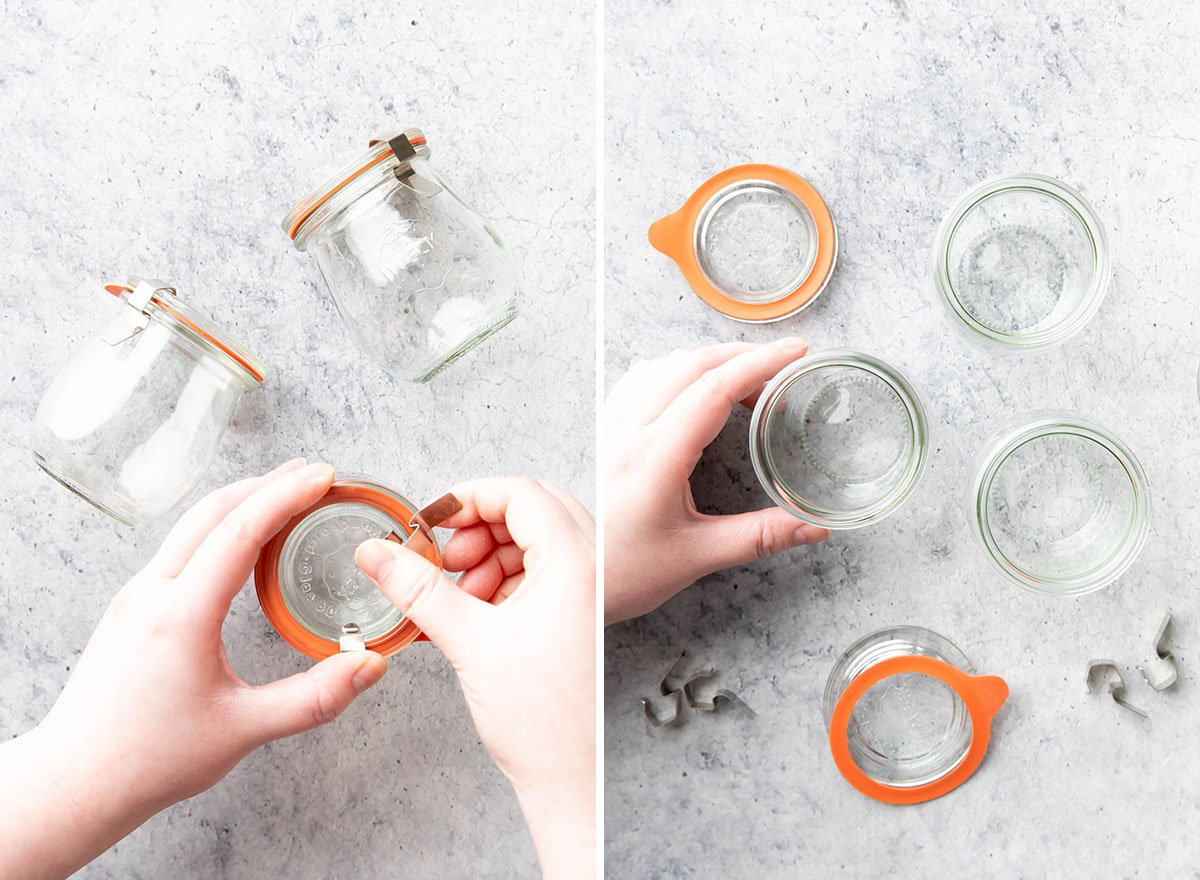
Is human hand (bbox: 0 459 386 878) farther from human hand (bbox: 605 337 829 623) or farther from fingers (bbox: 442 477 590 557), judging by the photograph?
human hand (bbox: 605 337 829 623)

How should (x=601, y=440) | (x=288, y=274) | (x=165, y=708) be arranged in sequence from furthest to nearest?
1. (x=288, y=274)
2. (x=165, y=708)
3. (x=601, y=440)

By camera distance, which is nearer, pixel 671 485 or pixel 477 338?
pixel 671 485

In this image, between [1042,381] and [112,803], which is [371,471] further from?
[1042,381]

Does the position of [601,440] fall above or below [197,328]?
below

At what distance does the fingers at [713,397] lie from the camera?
616 millimetres

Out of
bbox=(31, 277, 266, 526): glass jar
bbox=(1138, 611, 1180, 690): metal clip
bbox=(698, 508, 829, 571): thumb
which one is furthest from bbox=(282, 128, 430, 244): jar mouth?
bbox=(1138, 611, 1180, 690): metal clip

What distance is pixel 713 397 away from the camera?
24.7 inches

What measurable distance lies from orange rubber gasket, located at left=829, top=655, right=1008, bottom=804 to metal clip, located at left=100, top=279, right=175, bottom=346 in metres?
0.58

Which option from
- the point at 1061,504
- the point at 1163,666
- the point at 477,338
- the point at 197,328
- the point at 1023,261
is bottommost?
the point at 1163,666

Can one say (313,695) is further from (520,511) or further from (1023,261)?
(1023,261)

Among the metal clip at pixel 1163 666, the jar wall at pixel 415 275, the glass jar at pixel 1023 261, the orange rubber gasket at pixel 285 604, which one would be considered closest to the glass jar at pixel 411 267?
the jar wall at pixel 415 275

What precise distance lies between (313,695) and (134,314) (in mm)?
326

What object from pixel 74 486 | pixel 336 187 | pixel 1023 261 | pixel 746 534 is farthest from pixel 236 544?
pixel 1023 261

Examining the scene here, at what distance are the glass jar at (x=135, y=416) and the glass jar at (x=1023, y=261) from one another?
54 cm
